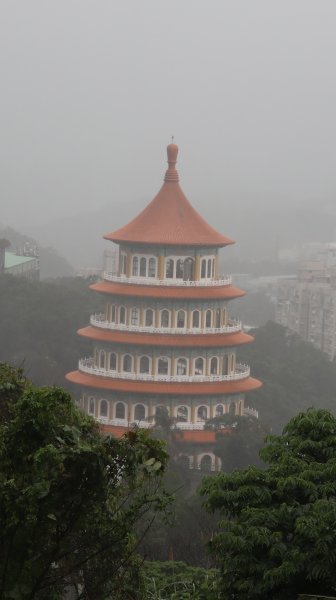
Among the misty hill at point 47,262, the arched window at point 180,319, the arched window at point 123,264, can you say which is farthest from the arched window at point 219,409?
the misty hill at point 47,262

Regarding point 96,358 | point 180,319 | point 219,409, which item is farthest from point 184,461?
point 96,358

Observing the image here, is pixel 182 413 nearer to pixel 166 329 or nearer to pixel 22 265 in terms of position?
pixel 166 329

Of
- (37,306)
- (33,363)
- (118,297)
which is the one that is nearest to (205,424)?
(118,297)

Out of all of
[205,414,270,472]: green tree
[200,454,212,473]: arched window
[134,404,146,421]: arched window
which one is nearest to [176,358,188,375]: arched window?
[134,404,146,421]: arched window

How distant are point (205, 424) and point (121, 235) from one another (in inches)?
354

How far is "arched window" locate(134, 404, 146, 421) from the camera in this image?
235 ft

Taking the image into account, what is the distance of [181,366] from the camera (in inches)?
2857

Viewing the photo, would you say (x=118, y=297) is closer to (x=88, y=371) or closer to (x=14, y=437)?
(x=88, y=371)

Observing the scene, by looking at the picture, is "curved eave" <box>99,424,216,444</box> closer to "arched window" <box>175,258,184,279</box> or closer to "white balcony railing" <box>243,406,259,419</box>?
"white balcony railing" <box>243,406,259,419</box>

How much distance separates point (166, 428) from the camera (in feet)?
226

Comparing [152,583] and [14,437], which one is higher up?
[14,437]

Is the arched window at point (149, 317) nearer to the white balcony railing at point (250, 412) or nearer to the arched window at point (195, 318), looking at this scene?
the arched window at point (195, 318)

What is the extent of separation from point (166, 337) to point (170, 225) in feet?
16.1

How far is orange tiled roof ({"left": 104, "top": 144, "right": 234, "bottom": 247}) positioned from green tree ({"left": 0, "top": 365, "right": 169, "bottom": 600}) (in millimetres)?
50502
